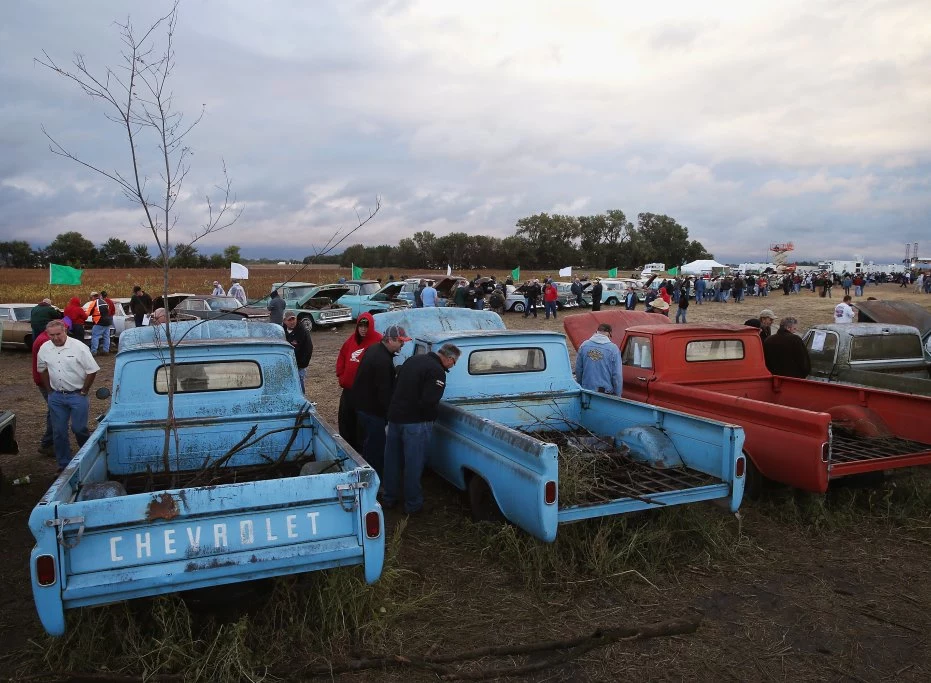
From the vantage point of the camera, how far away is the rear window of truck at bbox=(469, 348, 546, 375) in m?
6.44

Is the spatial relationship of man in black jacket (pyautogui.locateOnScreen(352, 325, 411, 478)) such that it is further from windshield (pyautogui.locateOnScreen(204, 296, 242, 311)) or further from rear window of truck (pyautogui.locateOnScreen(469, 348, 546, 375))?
windshield (pyautogui.locateOnScreen(204, 296, 242, 311))

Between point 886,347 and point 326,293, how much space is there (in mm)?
17034

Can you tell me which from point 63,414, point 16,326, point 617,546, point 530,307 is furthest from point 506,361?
point 530,307

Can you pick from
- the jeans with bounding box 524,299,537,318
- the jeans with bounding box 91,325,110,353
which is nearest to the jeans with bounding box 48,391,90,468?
the jeans with bounding box 91,325,110,353

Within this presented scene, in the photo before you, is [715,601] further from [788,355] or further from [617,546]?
[788,355]

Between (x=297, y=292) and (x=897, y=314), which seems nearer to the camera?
(x=897, y=314)

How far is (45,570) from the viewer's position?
309cm

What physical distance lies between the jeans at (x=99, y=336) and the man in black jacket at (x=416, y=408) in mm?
12893

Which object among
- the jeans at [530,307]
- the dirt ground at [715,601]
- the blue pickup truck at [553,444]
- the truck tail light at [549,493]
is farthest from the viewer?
the jeans at [530,307]

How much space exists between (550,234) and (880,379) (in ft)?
234

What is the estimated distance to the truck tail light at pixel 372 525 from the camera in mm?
3643

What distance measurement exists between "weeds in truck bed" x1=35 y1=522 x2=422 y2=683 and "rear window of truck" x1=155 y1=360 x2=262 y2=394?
6.73ft

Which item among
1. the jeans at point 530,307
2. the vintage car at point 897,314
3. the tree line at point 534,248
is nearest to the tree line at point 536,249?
the tree line at point 534,248

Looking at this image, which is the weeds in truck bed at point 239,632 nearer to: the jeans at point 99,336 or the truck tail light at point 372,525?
the truck tail light at point 372,525
